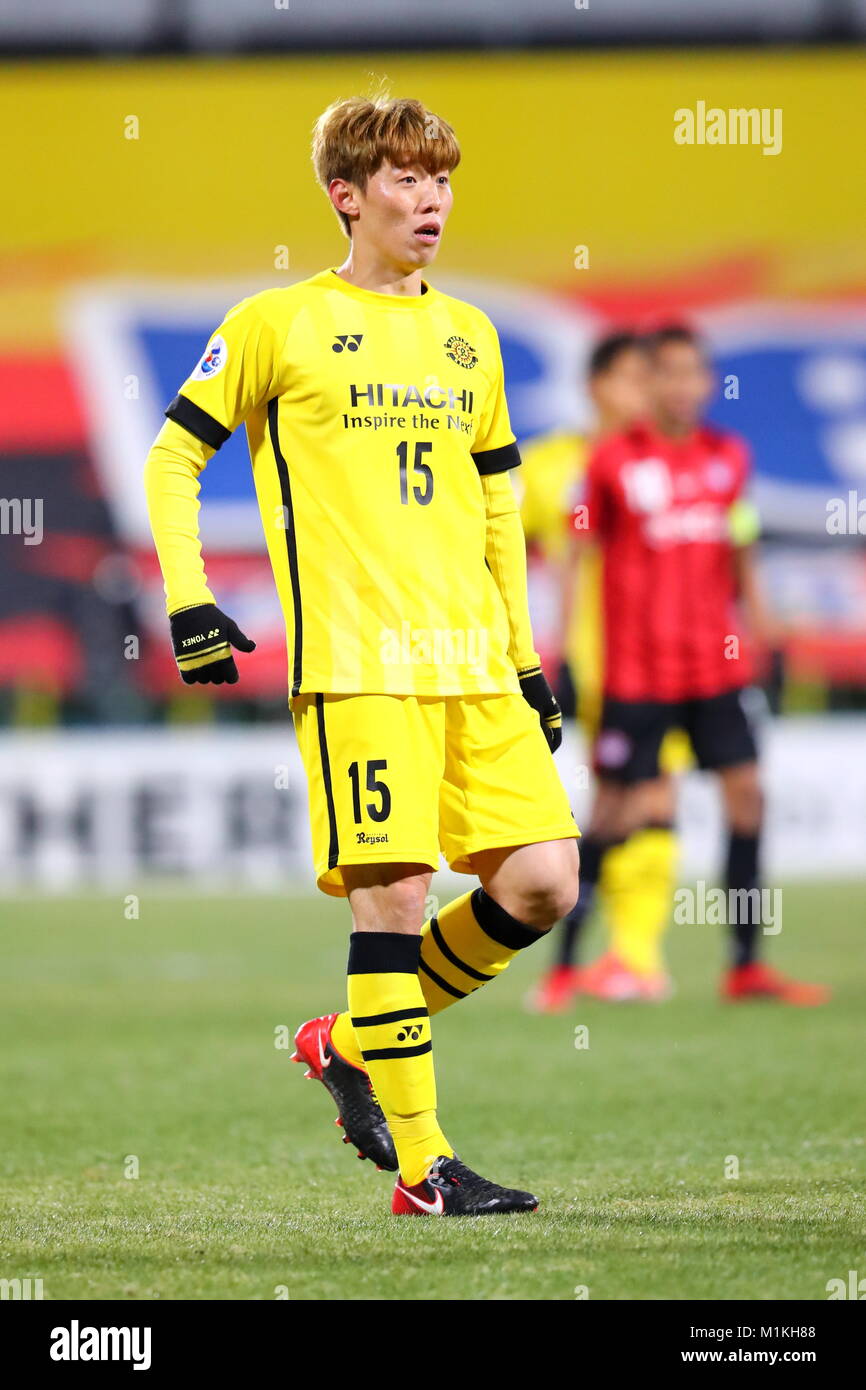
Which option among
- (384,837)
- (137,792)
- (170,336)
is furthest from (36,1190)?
(170,336)

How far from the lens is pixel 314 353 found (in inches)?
150

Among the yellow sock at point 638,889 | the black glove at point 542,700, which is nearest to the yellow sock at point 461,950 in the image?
the black glove at point 542,700

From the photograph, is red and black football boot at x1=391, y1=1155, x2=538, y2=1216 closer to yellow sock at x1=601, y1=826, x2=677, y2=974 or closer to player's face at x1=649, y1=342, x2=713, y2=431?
yellow sock at x1=601, y1=826, x2=677, y2=974

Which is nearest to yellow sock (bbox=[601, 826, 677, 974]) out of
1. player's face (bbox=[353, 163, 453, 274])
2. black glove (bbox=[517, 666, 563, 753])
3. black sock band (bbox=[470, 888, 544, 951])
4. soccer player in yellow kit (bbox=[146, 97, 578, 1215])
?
black glove (bbox=[517, 666, 563, 753])

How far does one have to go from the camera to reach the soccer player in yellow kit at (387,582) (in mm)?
3775

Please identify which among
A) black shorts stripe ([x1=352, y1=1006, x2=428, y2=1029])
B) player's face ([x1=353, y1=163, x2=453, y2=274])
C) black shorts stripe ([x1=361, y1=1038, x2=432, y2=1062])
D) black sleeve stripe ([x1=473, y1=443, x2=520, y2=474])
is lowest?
black shorts stripe ([x1=361, y1=1038, x2=432, y2=1062])

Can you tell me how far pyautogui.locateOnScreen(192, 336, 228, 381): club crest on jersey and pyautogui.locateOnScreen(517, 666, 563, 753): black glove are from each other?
877 millimetres

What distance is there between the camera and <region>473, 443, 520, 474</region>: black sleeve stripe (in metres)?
4.07

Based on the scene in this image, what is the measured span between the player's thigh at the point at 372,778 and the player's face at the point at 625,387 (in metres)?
4.32

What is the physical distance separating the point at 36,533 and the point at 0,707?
2.82m

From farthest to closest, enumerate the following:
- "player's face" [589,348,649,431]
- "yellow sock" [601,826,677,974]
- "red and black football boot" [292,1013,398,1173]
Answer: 1. "player's face" [589,348,649,431]
2. "yellow sock" [601,826,677,974]
3. "red and black football boot" [292,1013,398,1173]

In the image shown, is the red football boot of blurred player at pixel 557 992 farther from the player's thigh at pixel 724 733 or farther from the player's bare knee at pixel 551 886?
the player's bare knee at pixel 551 886
